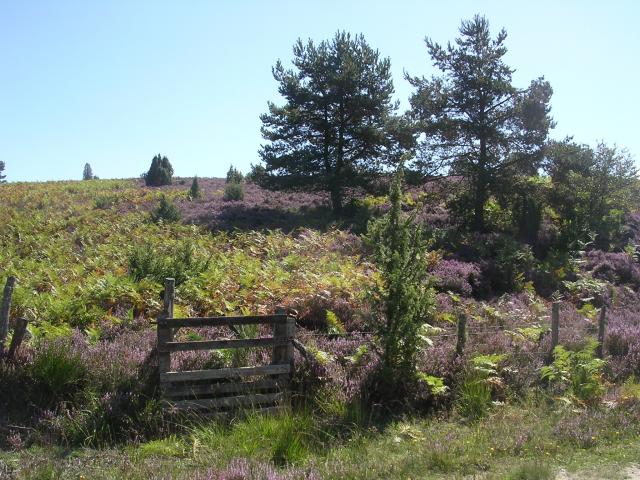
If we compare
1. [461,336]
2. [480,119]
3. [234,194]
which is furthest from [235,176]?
[461,336]

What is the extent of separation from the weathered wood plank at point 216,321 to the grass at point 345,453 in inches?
56.1

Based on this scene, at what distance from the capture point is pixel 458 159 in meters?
23.0

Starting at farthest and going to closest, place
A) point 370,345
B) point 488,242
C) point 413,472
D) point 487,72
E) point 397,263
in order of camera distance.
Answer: point 487,72, point 488,242, point 370,345, point 397,263, point 413,472

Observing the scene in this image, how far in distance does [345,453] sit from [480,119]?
18685 millimetres

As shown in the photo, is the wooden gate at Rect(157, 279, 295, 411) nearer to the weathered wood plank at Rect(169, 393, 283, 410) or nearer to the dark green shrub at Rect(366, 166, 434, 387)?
the weathered wood plank at Rect(169, 393, 283, 410)

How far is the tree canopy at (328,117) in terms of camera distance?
24625 millimetres

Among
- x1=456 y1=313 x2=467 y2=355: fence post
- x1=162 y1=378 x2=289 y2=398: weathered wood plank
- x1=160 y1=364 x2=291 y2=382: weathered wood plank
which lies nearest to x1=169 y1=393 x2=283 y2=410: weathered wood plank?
x1=162 y1=378 x2=289 y2=398: weathered wood plank

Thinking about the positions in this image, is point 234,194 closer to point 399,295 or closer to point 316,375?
point 316,375

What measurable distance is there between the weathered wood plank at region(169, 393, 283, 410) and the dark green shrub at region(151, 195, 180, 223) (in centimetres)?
1610

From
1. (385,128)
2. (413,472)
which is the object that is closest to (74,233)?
(385,128)

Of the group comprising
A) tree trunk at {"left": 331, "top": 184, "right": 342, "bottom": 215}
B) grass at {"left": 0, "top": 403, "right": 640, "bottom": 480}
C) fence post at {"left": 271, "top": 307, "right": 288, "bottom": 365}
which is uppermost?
tree trunk at {"left": 331, "top": 184, "right": 342, "bottom": 215}

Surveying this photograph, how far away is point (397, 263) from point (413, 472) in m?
3.25

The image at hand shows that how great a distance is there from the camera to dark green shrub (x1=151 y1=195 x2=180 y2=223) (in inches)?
919

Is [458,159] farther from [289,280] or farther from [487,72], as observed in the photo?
[289,280]
